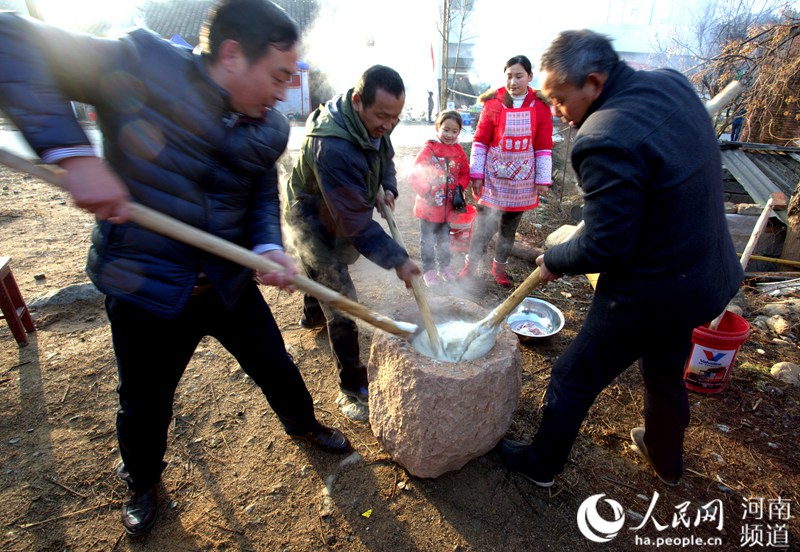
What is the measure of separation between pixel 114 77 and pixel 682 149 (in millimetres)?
2117

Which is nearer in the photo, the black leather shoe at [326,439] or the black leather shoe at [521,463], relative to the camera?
the black leather shoe at [521,463]

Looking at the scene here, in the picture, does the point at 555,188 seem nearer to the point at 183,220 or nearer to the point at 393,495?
the point at 393,495

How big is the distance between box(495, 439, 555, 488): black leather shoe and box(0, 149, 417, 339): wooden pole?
109 cm

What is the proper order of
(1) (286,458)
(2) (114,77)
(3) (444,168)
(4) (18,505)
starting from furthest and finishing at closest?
(3) (444,168)
(1) (286,458)
(4) (18,505)
(2) (114,77)

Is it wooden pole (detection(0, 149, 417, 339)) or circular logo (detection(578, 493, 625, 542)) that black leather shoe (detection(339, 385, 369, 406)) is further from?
circular logo (detection(578, 493, 625, 542))

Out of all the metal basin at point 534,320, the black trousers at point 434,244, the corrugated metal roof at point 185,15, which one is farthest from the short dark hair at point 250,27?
the corrugated metal roof at point 185,15

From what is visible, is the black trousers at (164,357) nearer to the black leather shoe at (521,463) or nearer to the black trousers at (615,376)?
the black leather shoe at (521,463)

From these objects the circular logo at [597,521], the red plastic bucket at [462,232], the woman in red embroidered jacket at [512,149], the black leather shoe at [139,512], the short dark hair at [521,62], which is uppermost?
the short dark hair at [521,62]

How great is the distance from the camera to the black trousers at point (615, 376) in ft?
6.29

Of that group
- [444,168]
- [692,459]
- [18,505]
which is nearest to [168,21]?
[444,168]

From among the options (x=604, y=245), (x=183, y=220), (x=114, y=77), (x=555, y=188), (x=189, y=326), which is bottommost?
(x=555, y=188)

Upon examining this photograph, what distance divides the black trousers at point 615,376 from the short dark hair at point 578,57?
41.8 inches

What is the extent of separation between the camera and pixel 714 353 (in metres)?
2.93

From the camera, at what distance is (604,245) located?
1726mm
